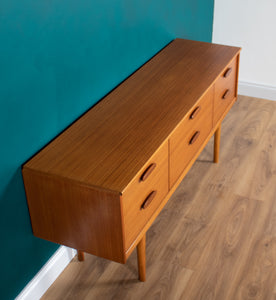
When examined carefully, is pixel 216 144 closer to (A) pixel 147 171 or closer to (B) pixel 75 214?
(A) pixel 147 171

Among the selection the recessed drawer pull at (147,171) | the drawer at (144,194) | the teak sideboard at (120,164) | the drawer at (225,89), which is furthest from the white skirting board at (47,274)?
the drawer at (225,89)

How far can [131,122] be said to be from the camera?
6.65 ft

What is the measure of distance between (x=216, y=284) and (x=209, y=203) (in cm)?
57

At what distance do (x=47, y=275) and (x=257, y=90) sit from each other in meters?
2.26

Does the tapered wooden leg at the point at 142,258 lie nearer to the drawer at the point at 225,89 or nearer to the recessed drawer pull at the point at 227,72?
the drawer at the point at 225,89

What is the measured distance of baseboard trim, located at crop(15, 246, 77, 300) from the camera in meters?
2.02

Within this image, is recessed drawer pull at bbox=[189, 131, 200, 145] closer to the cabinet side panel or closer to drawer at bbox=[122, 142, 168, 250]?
drawer at bbox=[122, 142, 168, 250]

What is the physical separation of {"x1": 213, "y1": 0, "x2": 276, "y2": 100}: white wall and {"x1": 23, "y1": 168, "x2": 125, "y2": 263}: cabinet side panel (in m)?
2.27

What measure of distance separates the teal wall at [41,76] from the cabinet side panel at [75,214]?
0.21 feet

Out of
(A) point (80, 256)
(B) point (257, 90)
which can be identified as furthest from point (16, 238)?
(B) point (257, 90)

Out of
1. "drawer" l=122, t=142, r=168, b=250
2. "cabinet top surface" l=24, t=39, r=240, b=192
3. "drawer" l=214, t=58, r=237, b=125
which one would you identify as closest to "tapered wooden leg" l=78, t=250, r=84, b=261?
"drawer" l=122, t=142, r=168, b=250

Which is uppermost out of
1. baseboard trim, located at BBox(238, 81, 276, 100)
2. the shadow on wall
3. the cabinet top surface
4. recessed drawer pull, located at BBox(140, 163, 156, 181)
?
the cabinet top surface

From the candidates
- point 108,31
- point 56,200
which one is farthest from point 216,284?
point 108,31

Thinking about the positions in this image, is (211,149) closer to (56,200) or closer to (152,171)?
(152,171)
